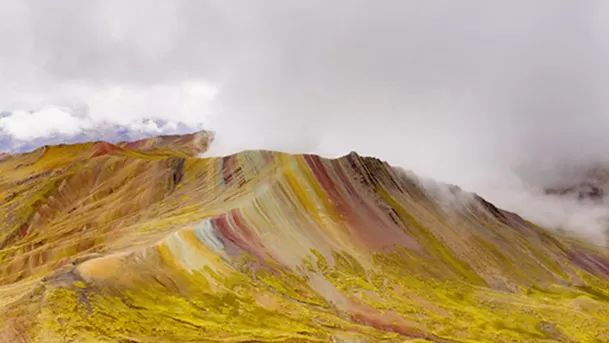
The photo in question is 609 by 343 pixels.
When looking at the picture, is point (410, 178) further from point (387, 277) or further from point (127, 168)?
point (127, 168)

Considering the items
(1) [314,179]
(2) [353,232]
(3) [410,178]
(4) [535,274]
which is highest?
(3) [410,178]

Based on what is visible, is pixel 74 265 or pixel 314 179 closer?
pixel 74 265

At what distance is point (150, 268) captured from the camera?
256 feet

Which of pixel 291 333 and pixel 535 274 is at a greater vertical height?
pixel 535 274

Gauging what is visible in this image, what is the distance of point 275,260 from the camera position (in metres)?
93.8

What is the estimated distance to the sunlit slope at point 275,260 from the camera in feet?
219

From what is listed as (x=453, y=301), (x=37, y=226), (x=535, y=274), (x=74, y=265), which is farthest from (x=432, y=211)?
→ (x=37, y=226)

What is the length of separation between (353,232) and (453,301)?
29.2 meters

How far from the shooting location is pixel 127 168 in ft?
520

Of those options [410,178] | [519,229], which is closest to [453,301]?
[410,178]

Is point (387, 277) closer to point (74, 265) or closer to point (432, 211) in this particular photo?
point (432, 211)

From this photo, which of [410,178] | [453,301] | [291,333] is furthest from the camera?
[410,178]

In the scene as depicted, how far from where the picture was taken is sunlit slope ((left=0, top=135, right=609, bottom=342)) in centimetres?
6662

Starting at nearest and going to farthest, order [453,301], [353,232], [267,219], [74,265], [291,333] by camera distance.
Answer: [291,333], [74,265], [453,301], [267,219], [353,232]
